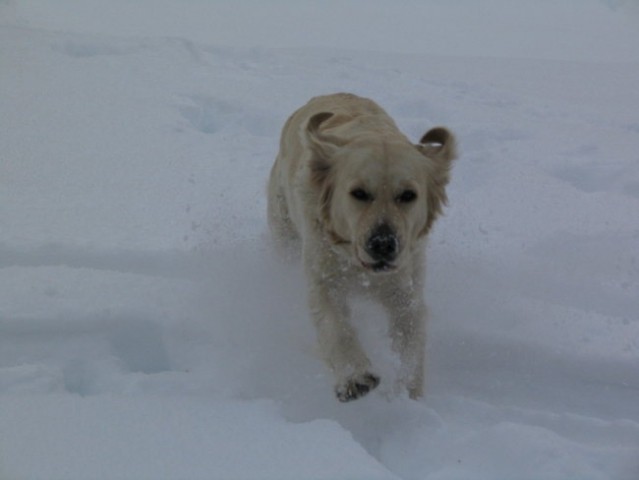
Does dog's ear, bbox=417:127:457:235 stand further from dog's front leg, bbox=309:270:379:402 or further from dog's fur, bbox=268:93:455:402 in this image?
dog's front leg, bbox=309:270:379:402

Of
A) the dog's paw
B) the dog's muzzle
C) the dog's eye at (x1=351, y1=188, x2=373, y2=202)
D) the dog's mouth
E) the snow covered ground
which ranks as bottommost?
the snow covered ground

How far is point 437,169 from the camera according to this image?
4.00 metres

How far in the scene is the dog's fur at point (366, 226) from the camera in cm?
350

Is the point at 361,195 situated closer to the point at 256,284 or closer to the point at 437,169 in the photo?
the point at 437,169

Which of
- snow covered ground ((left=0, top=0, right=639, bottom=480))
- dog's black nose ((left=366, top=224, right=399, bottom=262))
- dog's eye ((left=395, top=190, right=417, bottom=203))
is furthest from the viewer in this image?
dog's eye ((left=395, top=190, right=417, bottom=203))

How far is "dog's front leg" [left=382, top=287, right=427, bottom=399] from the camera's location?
3846 millimetres

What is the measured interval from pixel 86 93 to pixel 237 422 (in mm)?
6518

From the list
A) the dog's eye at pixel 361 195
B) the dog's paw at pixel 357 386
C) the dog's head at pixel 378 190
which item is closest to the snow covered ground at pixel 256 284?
the dog's paw at pixel 357 386

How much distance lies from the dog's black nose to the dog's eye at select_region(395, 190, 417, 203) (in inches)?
8.4

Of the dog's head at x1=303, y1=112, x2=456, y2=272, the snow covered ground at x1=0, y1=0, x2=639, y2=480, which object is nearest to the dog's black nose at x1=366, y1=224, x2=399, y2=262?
the dog's head at x1=303, y1=112, x2=456, y2=272

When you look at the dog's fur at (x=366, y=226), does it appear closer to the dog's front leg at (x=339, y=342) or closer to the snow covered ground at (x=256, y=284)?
the dog's front leg at (x=339, y=342)

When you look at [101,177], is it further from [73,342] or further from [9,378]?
[9,378]

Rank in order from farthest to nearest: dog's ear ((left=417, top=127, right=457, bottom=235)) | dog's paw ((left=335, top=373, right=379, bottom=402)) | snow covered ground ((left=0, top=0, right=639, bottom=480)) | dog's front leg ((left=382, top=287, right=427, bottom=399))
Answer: dog's ear ((left=417, top=127, right=457, bottom=235)) → dog's front leg ((left=382, top=287, right=427, bottom=399)) → dog's paw ((left=335, top=373, right=379, bottom=402)) → snow covered ground ((left=0, top=0, right=639, bottom=480))

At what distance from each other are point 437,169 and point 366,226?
70cm
